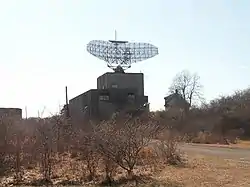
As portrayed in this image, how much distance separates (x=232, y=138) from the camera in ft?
158

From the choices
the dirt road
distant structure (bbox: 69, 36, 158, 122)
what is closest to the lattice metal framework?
distant structure (bbox: 69, 36, 158, 122)

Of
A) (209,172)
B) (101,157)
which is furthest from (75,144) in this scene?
(209,172)

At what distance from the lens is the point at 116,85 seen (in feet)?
292

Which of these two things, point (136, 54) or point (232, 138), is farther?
point (136, 54)

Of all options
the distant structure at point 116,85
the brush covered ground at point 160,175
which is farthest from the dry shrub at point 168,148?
the distant structure at point 116,85

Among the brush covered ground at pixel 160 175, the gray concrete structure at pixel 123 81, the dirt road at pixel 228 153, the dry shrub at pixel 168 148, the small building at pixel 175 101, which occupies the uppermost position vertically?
the gray concrete structure at pixel 123 81

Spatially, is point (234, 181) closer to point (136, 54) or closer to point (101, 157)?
point (101, 157)

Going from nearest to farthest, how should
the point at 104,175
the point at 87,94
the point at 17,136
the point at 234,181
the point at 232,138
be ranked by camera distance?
the point at 234,181, the point at 104,175, the point at 17,136, the point at 232,138, the point at 87,94

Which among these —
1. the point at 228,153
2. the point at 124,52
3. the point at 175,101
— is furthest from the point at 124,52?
the point at 228,153

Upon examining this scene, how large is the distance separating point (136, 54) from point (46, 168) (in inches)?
2309

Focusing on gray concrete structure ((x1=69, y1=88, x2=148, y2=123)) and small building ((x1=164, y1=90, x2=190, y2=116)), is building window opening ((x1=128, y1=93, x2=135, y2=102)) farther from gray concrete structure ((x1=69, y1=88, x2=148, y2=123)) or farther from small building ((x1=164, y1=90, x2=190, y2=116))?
small building ((x1=164, y1=90, x2=190, y2=116))

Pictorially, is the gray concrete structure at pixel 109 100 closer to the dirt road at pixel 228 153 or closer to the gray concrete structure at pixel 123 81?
the gray concrete structure at pixel 123 81

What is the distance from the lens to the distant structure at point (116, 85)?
2874 inches

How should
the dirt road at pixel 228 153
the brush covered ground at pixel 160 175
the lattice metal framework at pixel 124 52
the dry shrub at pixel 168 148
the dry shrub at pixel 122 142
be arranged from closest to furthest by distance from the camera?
the brush covered ground at pixel 160 175, the dry shrub at pixel 122 142, the dry shrub at pixel 168 148, the dirt road at pixel 228 153, the lattice metal framework at pixel 124 52
